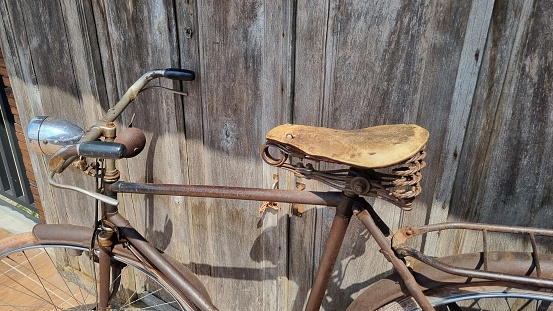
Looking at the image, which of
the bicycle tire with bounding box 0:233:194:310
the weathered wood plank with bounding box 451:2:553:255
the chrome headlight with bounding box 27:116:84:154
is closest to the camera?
the weathered wood plank with bounding box 451:2:553:255

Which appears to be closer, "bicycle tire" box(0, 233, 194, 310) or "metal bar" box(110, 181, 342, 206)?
"metal bar" box(110, 181, 342, 206)

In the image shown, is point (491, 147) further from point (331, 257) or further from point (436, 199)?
point (331, 257)

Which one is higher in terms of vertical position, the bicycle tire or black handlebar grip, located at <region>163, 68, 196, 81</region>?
black handlebar grip, located at <region>163, 68, 196, 81</region>

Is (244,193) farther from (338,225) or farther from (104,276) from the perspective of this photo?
(104,276)

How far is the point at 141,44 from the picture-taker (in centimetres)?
162

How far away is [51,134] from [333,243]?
2.94 ft

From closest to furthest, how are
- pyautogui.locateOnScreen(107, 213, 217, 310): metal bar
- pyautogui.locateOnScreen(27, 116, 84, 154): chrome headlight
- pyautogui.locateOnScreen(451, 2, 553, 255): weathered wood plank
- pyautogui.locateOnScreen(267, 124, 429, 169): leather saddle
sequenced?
pyautogui.locateOnScreen(267, 124, 429, 169): leather saddle → pyautogui.locateOnScreen(451, 2, 553, 255): weathered wood plank → pyautogui.locateOnScreen(27, 116, 84, 154): chrome headlight → pyautogui.locateOnScreen(107, 213, 217, 310): metal bar

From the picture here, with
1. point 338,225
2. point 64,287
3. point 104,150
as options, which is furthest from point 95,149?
point 64,287

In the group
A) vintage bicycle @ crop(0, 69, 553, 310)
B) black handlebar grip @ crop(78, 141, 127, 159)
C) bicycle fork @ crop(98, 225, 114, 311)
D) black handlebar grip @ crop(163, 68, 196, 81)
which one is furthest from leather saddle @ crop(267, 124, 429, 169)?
bicycle fork @ crop(98, 225, 114, 311)

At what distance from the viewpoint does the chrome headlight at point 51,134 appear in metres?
1.24

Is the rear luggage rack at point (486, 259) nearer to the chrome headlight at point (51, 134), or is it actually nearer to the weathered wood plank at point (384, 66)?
the weathered wood plank at point (384, 66)

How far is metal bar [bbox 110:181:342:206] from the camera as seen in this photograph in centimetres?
117

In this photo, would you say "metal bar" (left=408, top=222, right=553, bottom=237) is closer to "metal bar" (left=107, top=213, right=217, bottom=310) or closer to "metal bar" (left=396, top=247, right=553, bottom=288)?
"metal bar" (left=396, top=247, right=553, bottom=288)

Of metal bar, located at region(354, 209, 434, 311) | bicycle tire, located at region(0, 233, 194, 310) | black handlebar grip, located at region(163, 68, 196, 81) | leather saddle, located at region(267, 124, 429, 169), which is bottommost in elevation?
bicycle tire, located at region(0, 233, 194, 310)
